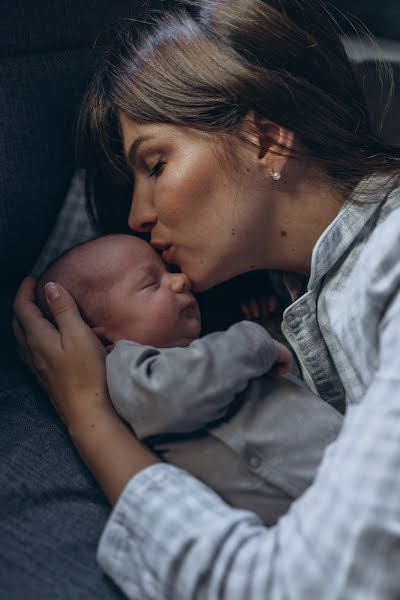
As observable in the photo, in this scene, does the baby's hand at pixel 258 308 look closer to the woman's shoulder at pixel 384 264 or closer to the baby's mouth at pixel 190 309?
the baby's mouth at pixel 190 309

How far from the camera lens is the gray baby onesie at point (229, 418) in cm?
84

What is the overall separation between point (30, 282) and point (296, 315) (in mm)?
452

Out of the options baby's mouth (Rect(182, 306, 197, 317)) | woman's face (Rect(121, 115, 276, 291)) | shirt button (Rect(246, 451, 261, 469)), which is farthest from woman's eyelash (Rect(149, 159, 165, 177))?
shirt button (Rect(246, 451, 261, 469))

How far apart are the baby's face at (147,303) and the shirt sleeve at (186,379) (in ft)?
0.43

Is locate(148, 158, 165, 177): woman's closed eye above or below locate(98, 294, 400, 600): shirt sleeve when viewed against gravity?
above

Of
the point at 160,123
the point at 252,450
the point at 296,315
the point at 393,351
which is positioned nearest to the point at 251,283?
the point at 296,315

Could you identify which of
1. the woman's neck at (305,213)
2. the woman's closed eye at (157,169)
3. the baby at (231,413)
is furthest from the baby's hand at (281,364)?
the woman's closed eye at (157,169)

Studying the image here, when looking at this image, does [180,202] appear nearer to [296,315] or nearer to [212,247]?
[212,247]

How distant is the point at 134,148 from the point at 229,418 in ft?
1.53

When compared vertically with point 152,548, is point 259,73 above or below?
above

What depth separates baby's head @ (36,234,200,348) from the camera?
105 cm

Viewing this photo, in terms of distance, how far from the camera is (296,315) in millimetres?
1107

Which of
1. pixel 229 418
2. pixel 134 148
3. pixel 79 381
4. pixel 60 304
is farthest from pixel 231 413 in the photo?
pixel 134 148

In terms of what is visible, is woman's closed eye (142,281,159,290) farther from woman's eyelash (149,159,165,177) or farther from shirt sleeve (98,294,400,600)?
shirt sleeve (98,294,400,600)
